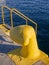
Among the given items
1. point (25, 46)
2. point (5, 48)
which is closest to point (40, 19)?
point (5, 48)

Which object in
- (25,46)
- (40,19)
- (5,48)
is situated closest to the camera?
(25,46)

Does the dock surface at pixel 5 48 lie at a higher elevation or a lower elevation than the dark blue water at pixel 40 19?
higher

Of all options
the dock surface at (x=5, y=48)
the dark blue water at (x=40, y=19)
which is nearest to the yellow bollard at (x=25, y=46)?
the dock surface at (x=5, y=48)

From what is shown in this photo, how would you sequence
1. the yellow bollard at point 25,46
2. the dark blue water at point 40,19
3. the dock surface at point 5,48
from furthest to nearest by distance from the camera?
1. the dark blue water at point 40,19
2. the dock surface at point 5,48
3. the yellow bollard at point 25,46

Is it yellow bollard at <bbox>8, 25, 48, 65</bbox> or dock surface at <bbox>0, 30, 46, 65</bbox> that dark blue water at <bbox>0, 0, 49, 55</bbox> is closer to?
dock surface at <bbox>0, 30, 46, 65</bbox>

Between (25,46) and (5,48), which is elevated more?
(25,46)

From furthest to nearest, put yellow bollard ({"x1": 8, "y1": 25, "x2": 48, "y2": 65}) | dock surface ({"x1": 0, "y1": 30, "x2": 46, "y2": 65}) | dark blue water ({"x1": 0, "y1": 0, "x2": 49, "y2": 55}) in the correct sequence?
dark blue water ({"x1": 0, "y1": 0, "x2": 49, "y2": 55}) → dock surface ({"x1": 0, "y1": 30, "x2": 46, "y2": 65}) → yellow bollard ({"x1": 8, "y1": 25, "x2": 48, "y2": 65})

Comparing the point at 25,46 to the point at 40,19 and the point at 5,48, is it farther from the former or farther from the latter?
the point at 40,19

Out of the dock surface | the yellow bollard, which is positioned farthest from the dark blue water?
the yellow bollard

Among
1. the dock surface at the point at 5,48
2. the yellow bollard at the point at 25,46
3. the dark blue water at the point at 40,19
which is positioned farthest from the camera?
A: the dark blue water at the point at 40,19

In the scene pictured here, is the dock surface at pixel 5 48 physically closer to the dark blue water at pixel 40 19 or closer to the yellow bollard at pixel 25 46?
the yellow bollard at pixel 25 46

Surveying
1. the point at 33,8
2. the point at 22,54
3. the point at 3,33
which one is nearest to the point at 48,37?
the point at 3,33

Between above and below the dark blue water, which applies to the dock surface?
above

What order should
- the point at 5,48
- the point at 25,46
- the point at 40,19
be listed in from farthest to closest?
the point at 40,19 → the point at 5,48 → the point at 25,46
